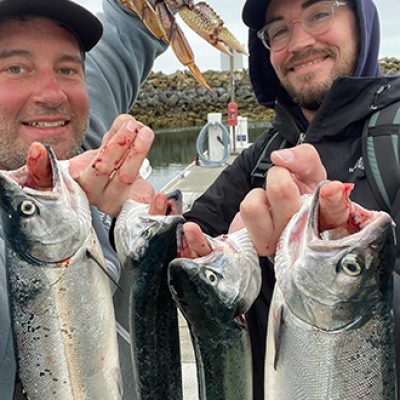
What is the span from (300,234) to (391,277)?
11.1 inches

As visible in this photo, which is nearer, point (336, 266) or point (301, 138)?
point (336, 266)

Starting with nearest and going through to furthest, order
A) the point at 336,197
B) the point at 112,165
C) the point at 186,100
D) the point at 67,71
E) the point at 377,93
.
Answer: the point at 336,197
the point at 112,165
the point at 377,93
the point at 67,71
the point at 186,100

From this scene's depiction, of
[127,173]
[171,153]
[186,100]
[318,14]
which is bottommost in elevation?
[127,173]

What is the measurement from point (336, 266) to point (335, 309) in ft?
0.45

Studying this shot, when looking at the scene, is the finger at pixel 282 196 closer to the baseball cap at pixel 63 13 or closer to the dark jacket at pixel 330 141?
the dark jacket at pixel 330 141

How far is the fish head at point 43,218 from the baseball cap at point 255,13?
5.66 ft

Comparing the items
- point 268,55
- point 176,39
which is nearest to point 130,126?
point 176,39

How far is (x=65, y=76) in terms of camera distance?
→ 2691 mm

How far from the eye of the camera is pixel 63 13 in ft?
8.71

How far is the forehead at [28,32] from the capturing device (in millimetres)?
2592

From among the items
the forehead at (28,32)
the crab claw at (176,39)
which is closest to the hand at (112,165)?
the crab claw at (176,39)

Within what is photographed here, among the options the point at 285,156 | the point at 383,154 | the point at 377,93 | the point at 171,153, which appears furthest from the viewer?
the point at 171,153

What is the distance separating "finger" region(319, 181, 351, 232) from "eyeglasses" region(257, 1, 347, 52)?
168 centimetres

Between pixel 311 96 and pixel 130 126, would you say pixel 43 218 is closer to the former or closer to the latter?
pixel 130 126
